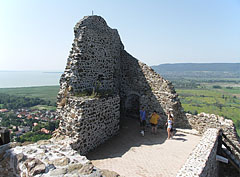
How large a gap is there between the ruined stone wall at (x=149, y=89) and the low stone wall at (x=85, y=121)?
3.39m

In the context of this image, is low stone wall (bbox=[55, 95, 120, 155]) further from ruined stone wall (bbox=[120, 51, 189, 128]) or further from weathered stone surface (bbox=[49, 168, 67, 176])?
weathered stone surface (bbox=[49, 168, 67, 176])

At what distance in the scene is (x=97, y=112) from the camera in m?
7.88

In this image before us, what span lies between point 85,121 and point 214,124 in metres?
6.70

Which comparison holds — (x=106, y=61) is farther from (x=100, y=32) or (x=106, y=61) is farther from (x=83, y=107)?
(x=83, y=107)

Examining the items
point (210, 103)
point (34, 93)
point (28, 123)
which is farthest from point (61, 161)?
point (34, 93)

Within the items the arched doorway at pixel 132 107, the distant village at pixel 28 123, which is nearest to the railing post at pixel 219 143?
the arched doorway at pixel 132 107

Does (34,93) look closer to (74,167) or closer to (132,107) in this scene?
(132,107)

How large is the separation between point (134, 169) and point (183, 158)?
2297 mm

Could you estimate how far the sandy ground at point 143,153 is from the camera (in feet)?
20.8

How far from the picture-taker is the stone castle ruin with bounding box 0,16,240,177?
3684mm

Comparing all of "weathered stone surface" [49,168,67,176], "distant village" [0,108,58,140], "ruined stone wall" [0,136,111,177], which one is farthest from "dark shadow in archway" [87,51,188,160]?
"distant village" [0,108,58,140]

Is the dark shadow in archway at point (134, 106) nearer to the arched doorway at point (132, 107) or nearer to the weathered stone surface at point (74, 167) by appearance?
the arched doorway at point (132, 107)

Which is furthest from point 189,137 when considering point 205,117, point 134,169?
point 134,169

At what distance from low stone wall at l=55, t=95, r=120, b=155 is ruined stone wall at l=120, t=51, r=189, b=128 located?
133 inches
